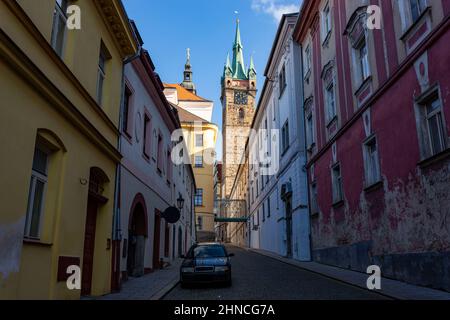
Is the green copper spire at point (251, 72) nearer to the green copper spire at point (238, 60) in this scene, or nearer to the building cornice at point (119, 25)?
the green copper spire at point (238, 60)

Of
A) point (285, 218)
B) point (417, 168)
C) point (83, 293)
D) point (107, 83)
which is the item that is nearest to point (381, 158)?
point (417, 168)

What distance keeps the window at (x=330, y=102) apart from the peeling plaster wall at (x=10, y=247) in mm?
14064

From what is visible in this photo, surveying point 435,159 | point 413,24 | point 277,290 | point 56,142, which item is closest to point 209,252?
point 277,290

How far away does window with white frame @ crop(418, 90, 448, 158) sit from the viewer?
9.69 m

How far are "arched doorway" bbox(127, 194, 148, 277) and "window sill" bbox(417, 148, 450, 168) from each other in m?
8.84

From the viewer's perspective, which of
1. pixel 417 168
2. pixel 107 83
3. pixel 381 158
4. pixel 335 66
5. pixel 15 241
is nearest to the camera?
pixel 15 241

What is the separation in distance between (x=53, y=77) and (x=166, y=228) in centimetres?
1430

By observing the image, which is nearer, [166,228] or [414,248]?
[414,248]

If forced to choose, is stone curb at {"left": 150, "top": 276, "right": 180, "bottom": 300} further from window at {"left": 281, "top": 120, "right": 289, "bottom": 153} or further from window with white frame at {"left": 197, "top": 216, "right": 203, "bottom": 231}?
window with white frame at {"left": 197, "top": 216, "right": 203, "bottom": 231}

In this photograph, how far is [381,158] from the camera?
41.3 ft

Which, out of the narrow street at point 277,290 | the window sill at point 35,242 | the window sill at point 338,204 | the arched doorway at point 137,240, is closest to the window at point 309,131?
the window sill at point 338,204

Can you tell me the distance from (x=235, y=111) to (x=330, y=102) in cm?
6758

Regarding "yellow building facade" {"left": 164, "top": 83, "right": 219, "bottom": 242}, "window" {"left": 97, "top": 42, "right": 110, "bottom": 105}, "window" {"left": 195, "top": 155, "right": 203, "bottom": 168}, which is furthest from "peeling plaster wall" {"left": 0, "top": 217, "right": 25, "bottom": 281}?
"window" {"left": 195, "top": 155, "right": 203, "bottom": 168}
